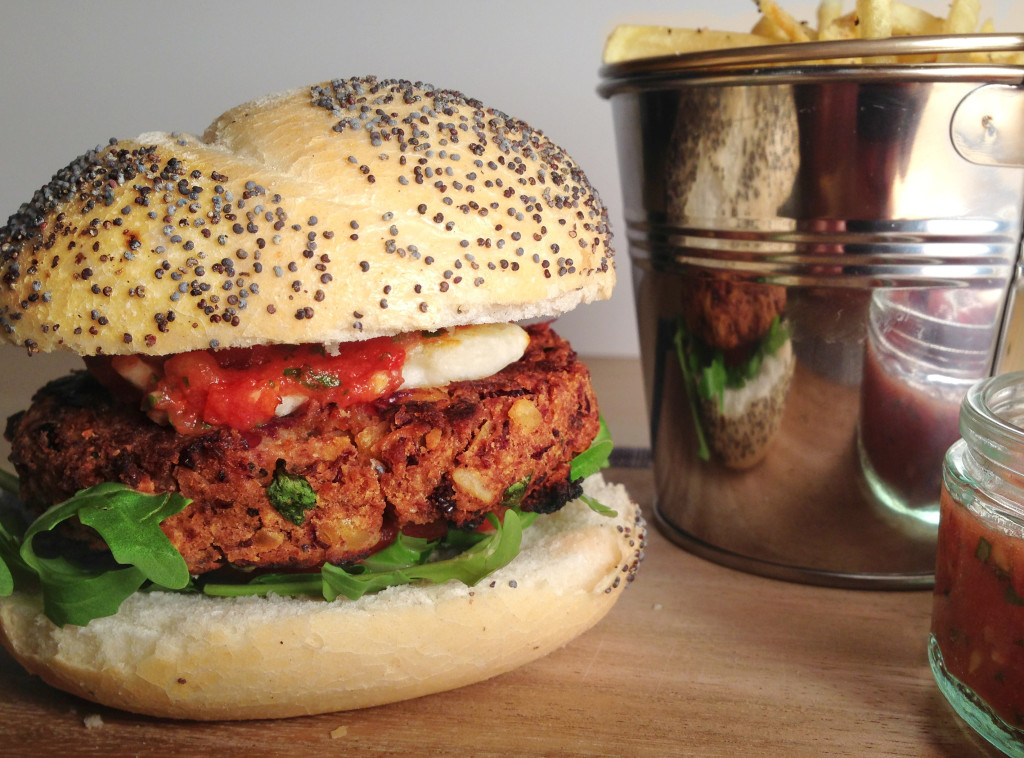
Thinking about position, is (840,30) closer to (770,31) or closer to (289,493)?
(770,31)

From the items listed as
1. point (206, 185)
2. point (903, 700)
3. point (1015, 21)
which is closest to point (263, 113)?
point (206, 185)

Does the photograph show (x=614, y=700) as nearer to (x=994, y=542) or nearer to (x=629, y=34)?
(x=994, y=542)

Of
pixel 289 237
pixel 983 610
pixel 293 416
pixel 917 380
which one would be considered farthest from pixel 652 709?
pixel 289 237

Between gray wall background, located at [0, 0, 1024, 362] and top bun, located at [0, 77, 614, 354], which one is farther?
gray wall background, located at [0, 0, 1024, 362]

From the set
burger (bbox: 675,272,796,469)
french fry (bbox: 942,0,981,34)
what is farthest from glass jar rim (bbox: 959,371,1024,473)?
french fry (bbox: 942,0,981,34)

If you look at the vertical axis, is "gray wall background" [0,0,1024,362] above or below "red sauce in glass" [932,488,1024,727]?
above

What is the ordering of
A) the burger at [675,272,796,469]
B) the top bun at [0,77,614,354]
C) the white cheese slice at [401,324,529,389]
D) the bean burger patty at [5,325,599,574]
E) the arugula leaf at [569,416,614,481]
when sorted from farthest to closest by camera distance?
the burger at [675,272,796,469] < the arugula leaf at [569,416,614,481] < the white cheese slice at [401,324,529,389] < the bean burger patty at [5,325,599,574] < the top bun at [0,77,614,354]

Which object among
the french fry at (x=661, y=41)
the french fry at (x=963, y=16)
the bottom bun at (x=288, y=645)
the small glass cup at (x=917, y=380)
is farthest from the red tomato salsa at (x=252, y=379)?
the french fry at (x=963, y=16)

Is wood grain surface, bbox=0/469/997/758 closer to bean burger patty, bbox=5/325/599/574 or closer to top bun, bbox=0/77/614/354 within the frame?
bean burger patty, bbox=5/325/599/574
